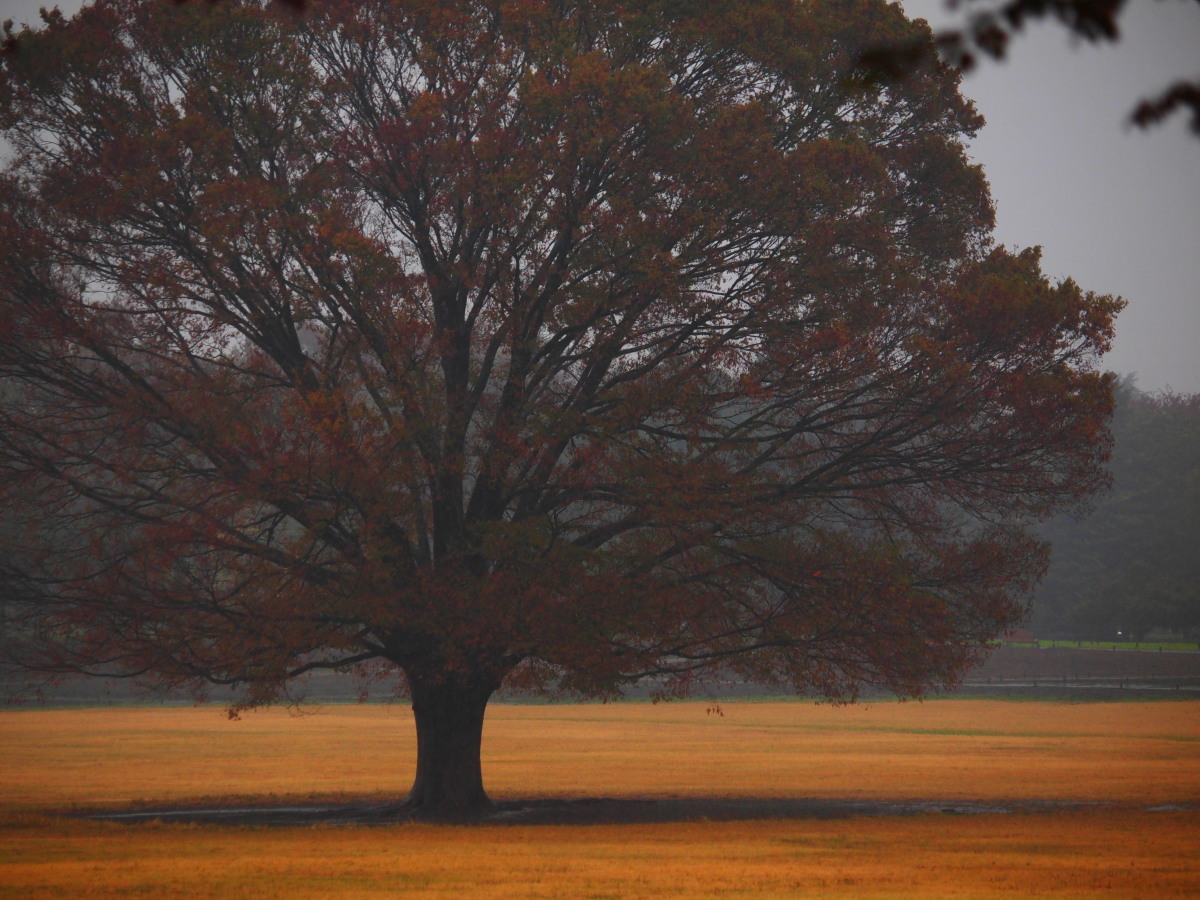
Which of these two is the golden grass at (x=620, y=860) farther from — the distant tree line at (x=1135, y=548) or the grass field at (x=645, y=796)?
the distant tree line at (x=1135, y=548)

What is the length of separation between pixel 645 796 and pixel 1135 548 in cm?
7097

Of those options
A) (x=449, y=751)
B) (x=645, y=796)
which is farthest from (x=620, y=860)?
(x=645, y=796)

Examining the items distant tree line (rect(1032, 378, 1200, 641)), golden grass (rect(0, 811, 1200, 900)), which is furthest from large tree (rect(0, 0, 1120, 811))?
distant tree line (rect(1032, 378, 1200, 641))

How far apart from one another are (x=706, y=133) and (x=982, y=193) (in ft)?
18.8

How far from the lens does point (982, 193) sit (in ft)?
66.4

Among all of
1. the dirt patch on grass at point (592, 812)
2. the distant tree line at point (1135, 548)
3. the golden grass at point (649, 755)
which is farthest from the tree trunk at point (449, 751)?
the distant tree line at point (1135, 548)

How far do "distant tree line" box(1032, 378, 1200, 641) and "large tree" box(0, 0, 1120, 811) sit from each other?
213ft

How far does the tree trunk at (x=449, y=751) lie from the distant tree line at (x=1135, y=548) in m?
65.8

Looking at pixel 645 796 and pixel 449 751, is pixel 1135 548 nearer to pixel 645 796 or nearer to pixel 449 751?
pixel 645 796

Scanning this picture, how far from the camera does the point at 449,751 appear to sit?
770 inches

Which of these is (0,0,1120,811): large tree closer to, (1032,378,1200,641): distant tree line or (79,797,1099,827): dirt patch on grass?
(79,797,1099,827): dirt patch on grass

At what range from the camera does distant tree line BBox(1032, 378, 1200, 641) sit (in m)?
77.8

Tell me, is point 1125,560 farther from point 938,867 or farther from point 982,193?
point 938,867

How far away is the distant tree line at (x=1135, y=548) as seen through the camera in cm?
7775
